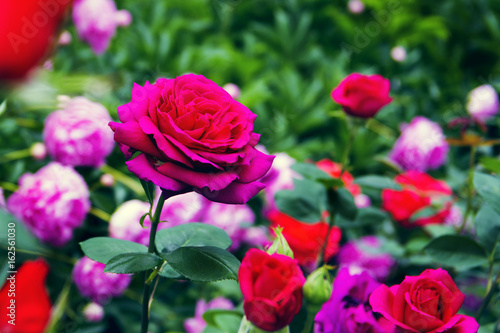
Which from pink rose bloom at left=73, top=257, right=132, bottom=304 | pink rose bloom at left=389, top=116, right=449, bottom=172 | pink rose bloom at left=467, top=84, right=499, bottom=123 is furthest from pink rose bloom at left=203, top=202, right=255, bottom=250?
pink rose bloom at left=467, top=84, right=499, bottom=123

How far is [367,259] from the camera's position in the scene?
0.73 metres

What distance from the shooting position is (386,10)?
1.28 metres

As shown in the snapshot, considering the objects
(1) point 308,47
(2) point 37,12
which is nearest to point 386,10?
(1) point 308,47

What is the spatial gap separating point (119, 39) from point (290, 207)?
32.3 inches

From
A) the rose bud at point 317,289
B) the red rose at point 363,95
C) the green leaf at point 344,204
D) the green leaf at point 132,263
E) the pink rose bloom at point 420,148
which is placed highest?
the red rose at point 363,95

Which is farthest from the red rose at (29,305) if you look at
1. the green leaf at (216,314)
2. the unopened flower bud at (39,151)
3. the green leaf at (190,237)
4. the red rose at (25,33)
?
the unopened flower bud at (39,151)

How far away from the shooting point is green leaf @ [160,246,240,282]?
1.02ft

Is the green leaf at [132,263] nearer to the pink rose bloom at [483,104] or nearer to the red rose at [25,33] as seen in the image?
the red rose at [25,33]

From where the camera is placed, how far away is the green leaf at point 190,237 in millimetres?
363

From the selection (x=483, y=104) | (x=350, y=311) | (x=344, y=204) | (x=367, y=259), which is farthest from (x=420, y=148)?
(x=350, y=311)

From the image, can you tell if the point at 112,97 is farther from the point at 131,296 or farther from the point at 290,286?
the point at 290,286

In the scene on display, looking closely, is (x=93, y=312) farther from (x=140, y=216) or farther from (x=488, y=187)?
(x=488, y=187)

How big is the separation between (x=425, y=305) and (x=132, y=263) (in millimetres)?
203

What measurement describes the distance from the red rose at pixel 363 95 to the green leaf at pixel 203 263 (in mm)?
272
